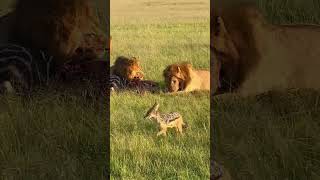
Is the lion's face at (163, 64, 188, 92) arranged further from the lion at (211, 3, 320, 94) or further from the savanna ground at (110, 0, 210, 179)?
the lion at (211, 3, 320, 94)

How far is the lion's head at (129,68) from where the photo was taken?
4.11 meters

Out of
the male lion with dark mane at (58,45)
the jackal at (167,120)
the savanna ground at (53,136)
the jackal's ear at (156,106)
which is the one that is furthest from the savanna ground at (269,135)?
the male lion with dark mane at (58,45)

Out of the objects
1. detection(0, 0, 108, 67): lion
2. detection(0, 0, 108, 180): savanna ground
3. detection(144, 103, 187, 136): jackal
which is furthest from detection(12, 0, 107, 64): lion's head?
detection(144, 103, 187, 136): jackal

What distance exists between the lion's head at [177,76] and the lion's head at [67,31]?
1.61 ft

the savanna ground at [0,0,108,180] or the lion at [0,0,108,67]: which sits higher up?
the lion at [0,0,108,67]

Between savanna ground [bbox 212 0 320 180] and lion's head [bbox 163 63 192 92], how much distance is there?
0.22m

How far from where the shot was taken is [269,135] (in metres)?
3.96

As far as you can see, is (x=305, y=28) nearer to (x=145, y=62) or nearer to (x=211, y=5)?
(x=211, y=5)

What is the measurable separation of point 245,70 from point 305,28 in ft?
1.49

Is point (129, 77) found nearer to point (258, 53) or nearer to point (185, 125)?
point (185, 125)

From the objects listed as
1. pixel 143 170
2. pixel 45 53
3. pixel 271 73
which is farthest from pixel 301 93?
pixel 45 53

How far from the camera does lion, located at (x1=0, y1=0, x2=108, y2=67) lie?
4.30 m

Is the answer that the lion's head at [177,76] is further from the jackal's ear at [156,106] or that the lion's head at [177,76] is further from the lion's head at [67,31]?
the lion's head at [67,31]

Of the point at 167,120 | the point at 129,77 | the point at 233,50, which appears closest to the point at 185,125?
the point at 167,120
